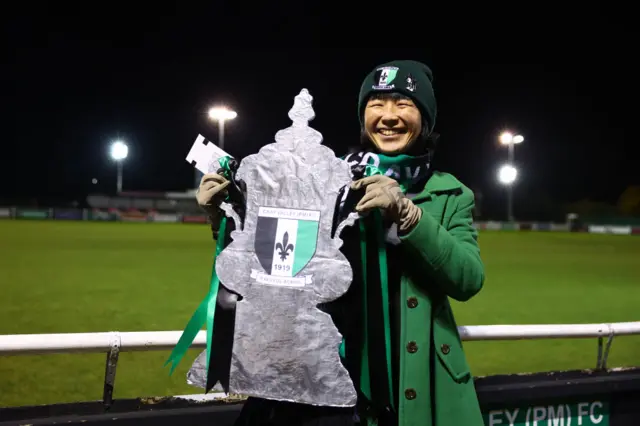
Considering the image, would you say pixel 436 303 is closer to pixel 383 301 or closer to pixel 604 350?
pixel 383 301

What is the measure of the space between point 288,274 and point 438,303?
1.37 feet

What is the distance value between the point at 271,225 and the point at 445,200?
0.46m

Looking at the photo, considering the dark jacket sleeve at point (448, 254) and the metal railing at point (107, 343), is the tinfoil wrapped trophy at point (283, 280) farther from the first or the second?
the metal railing at point (107, 343)

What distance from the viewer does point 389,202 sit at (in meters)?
1.39

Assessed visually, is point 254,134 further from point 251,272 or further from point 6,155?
point 251,272

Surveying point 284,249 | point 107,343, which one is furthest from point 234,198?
point 107,343

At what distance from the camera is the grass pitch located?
3.66m

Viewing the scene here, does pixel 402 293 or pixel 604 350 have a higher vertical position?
pixel 402 293

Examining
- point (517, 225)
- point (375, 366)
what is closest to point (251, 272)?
point (375, 366)

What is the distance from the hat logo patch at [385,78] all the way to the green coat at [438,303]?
0.29m

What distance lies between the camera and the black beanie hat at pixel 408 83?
1.64 meters

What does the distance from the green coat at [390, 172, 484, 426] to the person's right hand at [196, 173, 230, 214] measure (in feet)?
1.53

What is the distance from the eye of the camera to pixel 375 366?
146cm

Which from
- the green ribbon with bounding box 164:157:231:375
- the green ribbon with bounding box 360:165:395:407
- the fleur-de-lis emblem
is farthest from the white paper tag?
the green ribbon with bounding box 360:165:395:407
